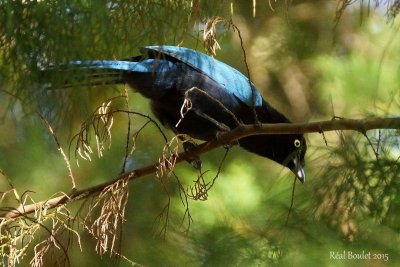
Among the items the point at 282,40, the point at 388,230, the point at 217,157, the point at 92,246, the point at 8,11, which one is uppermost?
the point at 8,11

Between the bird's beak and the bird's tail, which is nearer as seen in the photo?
the bird's tail

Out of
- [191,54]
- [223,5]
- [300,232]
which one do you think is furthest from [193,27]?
[300,232]

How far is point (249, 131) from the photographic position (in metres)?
1.76

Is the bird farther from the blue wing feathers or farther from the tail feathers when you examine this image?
the tail feathers

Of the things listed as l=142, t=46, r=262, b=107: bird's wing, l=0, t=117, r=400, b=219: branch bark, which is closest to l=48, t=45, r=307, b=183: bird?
l=142, t=46, r=262, b=107: bird's wing

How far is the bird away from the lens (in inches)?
82.7

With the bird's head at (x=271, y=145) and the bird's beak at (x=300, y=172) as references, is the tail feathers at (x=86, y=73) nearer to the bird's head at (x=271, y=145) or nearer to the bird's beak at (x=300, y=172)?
the bird's beak at (x=300, y=172)

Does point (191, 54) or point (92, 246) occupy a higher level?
point (191, 54)

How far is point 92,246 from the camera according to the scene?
2531 mm

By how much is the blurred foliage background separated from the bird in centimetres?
8

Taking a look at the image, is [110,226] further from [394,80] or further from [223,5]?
[394,80]

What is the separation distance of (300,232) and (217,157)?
71 centimetres

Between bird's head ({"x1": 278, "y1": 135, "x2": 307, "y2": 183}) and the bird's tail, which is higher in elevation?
the bird's tail

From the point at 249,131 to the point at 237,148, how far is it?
3.36 ft
